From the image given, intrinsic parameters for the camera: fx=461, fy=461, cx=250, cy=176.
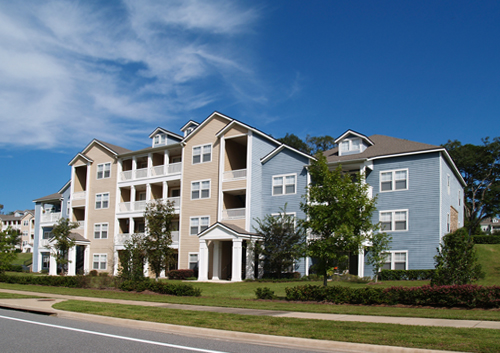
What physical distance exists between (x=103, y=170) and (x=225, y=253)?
56.6 ft

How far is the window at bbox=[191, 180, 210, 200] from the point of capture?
39.6 meters

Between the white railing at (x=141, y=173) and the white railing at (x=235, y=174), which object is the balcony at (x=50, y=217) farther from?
the white railing at (x=235, y=174)

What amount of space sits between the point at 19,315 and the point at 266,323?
8.27m

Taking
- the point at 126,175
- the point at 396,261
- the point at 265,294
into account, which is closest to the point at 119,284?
the point at 265,294

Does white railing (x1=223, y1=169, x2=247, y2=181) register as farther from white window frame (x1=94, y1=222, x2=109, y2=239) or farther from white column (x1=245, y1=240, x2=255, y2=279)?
white window frame (x1=94, y1=222, x2=109, y2=239)

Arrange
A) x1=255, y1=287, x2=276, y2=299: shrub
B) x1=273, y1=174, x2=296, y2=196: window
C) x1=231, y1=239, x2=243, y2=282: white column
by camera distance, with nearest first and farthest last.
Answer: x1=255, y1=287, x2=276, y2=299: shrub
x1=231, y1=239, x2=243, y2=282: white column
x1=273, y1=174, x2=296, y2=196: window

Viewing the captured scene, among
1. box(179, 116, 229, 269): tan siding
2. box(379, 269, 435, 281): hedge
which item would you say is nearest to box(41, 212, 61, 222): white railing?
box(179, 116, 229, 269): tan siding

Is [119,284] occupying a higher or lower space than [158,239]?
lower

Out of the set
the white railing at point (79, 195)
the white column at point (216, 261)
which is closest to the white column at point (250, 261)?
the white column at point (216, 261)

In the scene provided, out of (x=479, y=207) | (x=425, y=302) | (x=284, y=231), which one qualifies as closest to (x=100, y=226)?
(x=284, y=231)

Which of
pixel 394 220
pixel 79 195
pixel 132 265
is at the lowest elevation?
pixel 132 265

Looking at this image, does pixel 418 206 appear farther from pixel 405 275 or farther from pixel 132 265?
pixel 132 265

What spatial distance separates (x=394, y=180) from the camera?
33469 mm

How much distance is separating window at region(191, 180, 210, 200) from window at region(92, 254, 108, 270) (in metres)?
12.6
